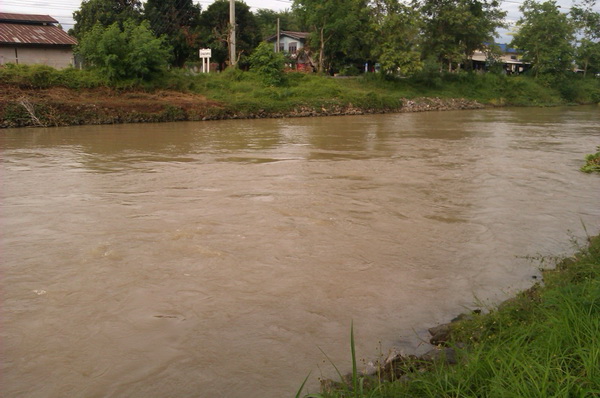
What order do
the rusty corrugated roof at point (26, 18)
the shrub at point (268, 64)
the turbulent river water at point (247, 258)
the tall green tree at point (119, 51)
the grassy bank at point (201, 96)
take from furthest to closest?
1. the shrub at point (268, 64)
2. the rusty corrugated roof at point (26, 18)
3. the tall green tree at point (119, 51)
4. the grassy bank at point (201, 96)
5. the turbulent river water at point (247, 258)

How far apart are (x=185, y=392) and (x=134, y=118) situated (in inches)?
822

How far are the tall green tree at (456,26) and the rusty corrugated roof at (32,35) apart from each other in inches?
908

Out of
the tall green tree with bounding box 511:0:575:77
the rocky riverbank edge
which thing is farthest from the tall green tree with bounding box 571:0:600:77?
the rocky riverbank edge

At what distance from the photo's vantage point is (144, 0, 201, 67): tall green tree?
31500 millimetres

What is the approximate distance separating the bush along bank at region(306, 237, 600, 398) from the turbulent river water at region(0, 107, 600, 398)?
1.90 ft

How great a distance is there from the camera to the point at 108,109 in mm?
22859

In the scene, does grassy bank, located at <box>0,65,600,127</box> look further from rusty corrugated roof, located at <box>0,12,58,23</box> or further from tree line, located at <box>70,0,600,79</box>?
rusty corrugated roof, located at <box>0,12,58,23</box>

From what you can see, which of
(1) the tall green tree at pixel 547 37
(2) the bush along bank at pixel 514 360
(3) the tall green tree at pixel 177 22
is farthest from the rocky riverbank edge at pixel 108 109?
(1) the tall green tree at pixel 547 37

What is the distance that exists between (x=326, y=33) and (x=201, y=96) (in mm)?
12334

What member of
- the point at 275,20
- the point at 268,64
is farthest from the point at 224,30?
the point at 275,20

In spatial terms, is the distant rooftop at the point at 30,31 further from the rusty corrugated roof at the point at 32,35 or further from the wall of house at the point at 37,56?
the wall of house at the point at 37,56

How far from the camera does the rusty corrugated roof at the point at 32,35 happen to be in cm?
2780

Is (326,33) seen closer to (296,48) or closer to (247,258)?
(296,48)

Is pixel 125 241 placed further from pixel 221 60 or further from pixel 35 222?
pixel 221 60
